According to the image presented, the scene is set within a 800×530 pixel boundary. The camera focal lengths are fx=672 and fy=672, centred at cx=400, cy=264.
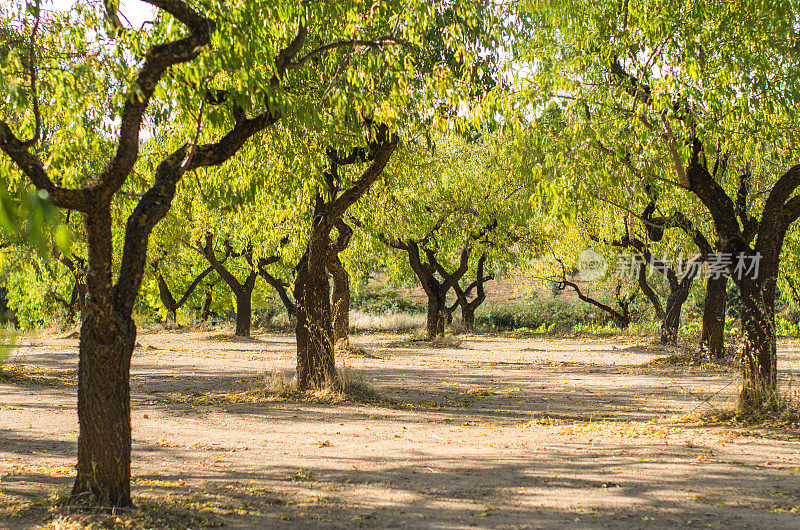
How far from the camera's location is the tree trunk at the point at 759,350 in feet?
24.3

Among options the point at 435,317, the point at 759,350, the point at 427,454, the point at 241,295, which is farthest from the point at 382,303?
the point at 427,454

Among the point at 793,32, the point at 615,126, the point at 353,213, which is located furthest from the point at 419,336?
the point at 793,32

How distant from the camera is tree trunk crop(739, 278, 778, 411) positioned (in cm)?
741

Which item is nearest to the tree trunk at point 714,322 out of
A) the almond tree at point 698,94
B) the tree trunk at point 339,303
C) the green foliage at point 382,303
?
the almond tree at point 698,94

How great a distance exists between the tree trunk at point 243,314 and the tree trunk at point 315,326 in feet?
43.8

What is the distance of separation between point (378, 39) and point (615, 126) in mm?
3496

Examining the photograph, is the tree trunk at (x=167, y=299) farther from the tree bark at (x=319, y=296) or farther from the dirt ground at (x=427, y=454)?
the tree bark at (x=319, y=296)

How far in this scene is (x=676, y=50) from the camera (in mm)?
8000

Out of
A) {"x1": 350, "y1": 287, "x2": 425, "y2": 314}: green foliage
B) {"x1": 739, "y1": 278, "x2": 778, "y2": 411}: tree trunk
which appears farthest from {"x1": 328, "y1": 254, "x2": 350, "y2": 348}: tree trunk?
{"x1": 350, "y1": 287, "x2": 425, "y2": 314}: green foliage

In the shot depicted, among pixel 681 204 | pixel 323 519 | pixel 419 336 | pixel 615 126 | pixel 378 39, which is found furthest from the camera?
pixel 419 336

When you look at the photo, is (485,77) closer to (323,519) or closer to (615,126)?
(615,126)

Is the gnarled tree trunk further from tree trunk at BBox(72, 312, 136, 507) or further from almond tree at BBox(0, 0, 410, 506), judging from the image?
tree trunk at BBox(72, 312, 136, 507)

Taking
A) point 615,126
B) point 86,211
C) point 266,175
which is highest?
point 615,126

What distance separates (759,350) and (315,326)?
18.0ft
